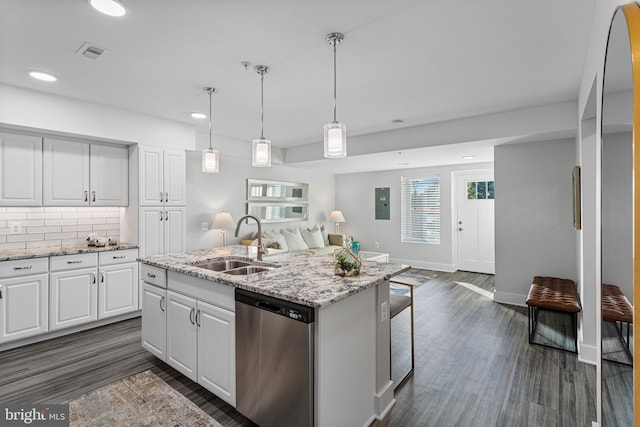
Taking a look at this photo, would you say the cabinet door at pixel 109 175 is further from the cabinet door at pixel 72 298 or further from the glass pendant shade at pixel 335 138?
the glass pendant shade at pixel 335 138

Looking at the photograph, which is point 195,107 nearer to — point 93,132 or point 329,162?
point 93,132

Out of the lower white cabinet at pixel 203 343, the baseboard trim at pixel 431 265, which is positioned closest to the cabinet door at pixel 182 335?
the lower white cabinet at pixel 203 343

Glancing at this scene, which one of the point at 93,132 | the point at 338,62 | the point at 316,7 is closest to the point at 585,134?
the point at 338,62

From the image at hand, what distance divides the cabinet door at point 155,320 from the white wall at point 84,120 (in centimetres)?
204

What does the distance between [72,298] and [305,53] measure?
11.4ft

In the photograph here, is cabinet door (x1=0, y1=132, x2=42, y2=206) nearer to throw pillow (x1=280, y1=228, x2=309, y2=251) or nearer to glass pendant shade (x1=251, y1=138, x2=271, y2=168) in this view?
glass pendant shade (x1=251, y1=138, x2=271, y2=168)

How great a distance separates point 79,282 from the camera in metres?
3.51

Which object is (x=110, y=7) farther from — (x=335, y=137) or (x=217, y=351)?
(x=217, y=351)

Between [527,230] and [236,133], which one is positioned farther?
[236,133]

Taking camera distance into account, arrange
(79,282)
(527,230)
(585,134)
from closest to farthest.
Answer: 1. (585,134)
2. (79,282)
3. (527,230)

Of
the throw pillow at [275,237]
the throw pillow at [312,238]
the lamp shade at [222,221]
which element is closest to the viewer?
the lamp shade at [222,221]

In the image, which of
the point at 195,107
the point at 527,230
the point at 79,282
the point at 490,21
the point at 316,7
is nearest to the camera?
the point at 316,7

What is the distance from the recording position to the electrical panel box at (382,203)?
7527 millimetres

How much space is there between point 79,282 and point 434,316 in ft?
13.5
